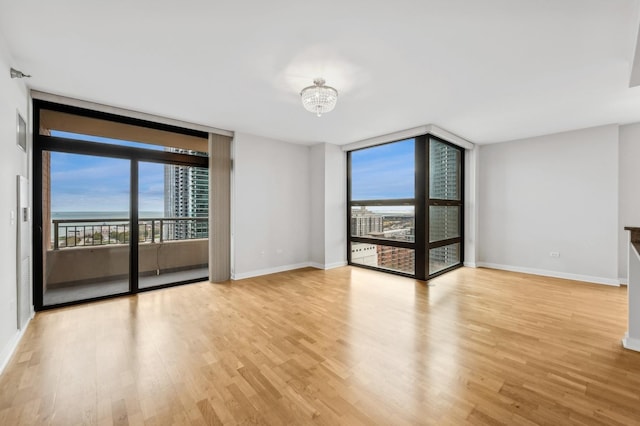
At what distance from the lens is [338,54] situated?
2.45 meters

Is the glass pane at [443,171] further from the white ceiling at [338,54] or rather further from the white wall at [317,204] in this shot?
the white wall at [317,204]

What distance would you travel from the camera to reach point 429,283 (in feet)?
15.2

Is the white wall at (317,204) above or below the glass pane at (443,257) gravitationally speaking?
above

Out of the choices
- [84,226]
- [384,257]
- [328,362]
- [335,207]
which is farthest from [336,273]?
[84,226]

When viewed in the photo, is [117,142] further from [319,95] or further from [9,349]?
[319,95]

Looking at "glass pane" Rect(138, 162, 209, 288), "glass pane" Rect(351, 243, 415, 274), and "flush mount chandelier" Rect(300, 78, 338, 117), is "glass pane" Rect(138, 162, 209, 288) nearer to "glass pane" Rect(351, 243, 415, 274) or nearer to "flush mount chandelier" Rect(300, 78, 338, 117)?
"flush mount chandelier" Rect(300, 78, 338, 117)

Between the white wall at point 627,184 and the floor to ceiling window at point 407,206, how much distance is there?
2.39m

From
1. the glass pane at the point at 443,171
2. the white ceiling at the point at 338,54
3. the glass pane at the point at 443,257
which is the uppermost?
the white ceiling at the point at 338,54

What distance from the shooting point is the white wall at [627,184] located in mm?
4355

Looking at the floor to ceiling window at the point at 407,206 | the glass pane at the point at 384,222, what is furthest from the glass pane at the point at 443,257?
the glass pane at the point at 384,222

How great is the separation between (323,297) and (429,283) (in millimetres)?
1963

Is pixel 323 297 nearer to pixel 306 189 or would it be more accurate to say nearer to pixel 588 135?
pixel 306 189

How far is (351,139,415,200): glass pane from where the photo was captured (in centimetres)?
516

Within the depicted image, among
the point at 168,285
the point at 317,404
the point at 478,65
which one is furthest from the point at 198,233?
the point at 478,65
